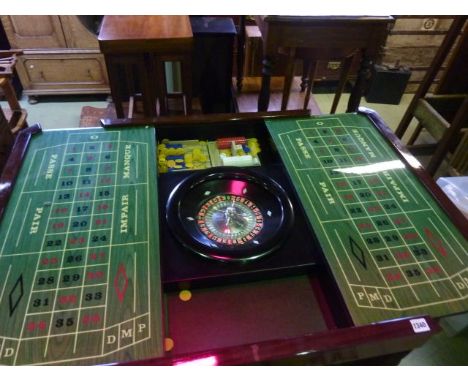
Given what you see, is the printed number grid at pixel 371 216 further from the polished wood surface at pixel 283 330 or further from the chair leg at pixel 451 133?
the chair leg at pixel 451 133

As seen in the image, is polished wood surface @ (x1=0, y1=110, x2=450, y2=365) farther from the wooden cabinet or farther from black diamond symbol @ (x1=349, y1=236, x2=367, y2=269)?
the wooden cabinet

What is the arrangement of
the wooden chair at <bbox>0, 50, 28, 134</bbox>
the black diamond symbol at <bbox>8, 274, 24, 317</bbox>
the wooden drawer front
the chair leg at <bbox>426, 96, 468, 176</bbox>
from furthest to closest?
the wooden drawer front < the chair leg at <bbox>426, 96, 468, 176</bbox> < the wooden chair at <bbox>0, 50, 28, 134</bbox> < the black diamond symbol at <bbox>8, 274, 24, 317</bbox>

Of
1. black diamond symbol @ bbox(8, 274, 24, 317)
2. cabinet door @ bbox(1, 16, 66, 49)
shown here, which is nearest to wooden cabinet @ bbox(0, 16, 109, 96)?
cabinet door @ bbox(1, 16, 66, 49)

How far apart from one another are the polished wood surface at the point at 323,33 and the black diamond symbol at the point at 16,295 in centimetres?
142

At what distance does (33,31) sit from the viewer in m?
2.77

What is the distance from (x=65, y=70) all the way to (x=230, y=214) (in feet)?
8.67

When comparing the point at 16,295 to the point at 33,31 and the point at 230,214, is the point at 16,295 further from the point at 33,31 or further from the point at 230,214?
the point at 33,31

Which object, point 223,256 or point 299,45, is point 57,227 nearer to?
point 223,256

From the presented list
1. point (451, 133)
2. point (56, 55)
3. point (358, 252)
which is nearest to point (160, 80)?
point (358, 252)

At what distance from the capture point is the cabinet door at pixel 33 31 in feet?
8.82

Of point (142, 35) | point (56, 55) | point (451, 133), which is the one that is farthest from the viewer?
point (56, 55)

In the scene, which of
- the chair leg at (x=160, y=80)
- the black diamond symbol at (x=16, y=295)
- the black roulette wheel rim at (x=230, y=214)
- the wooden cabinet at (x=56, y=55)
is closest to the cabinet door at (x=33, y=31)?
the wooden cabinet at (x=56, y=55)

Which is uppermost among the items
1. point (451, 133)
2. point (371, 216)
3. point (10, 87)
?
point (10, 87)

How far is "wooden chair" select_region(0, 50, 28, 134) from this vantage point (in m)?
2.02
